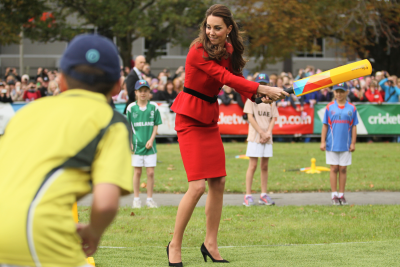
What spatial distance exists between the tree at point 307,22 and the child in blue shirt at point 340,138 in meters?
17.7

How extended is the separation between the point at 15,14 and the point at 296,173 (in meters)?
18.7

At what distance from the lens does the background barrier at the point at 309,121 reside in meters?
Result: 18.6

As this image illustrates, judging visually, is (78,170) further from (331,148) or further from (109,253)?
(331,148)

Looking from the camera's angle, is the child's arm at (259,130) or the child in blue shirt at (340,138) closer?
the child in blue shirt at (340,138)

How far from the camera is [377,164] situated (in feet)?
42.7

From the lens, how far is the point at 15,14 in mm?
24984

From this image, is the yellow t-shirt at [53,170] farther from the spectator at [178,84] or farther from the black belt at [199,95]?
the spectator at [178,84]

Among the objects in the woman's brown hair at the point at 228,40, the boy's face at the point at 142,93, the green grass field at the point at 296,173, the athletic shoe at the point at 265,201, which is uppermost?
the woman's brown hair at the point at 228,40

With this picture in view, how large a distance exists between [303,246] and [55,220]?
14.0ft

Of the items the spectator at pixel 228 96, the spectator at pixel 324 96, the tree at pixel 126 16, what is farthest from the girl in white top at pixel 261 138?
the tree at pixel 126 16

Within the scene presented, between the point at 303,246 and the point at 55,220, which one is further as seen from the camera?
the point at 303,246

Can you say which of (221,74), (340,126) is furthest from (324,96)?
(221,74)

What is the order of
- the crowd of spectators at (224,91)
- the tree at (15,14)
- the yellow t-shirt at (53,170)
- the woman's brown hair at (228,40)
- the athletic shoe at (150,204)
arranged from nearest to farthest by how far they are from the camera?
1. the yellow t-shirt at (53,170)
2. the woman's brown hair at (228,40)
3. the athletic shoe at (150,204)
4. the crowd of spectators at (224,91)
5. the tree at (15,14)

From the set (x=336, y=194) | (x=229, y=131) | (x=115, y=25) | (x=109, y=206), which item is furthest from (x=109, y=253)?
(x=115, y=25)
